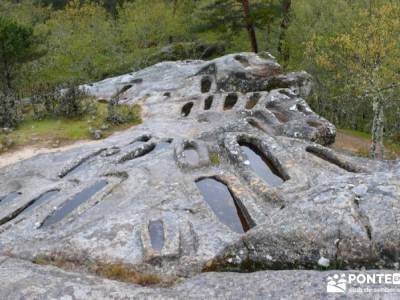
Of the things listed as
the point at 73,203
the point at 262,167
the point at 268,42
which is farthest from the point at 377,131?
the point at 268,42

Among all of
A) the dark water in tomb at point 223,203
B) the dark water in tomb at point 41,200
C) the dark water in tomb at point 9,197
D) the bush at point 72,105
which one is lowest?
the dark water in tomb at point 9,197

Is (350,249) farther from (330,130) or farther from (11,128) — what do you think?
(11,128)

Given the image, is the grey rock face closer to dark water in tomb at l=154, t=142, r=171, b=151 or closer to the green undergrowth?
dark water in tomb at l=154, t=142, r=171, b=151

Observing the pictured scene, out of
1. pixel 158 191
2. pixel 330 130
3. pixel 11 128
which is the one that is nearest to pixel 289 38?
pixel 330 130

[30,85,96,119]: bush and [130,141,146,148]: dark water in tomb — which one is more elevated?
[30,85,96,119]: bush

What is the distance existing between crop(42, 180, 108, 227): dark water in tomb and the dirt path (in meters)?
6.59

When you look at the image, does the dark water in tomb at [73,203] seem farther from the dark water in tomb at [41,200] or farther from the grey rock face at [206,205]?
the dark water in tomb at [41,200]

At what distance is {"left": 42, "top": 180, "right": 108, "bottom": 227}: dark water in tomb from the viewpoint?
477 inches

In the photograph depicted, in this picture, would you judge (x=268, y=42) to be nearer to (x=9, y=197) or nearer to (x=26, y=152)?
(x=26, y=152)

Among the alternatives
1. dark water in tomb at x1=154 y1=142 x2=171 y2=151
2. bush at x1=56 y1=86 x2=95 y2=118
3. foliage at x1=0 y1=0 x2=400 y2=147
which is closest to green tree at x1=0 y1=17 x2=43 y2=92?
foliage at x1=0 y1=0 x2=400 y2=147

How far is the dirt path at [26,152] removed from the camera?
18.7 metres

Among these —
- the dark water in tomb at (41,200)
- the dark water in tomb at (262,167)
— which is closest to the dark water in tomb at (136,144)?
the dark water in tomb at (41,200)

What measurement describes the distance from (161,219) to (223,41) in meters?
36.4

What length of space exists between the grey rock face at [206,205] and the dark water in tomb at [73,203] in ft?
0.11
